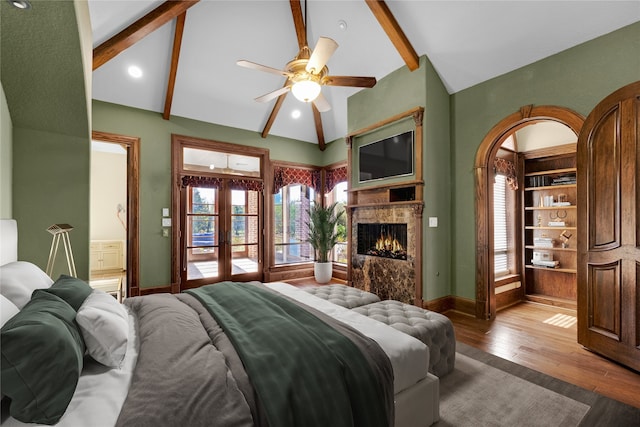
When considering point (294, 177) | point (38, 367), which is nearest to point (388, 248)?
point (294, 177)

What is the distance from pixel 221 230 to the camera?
516 centimetres

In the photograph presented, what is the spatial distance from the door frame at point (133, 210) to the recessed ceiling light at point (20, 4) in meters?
2.89

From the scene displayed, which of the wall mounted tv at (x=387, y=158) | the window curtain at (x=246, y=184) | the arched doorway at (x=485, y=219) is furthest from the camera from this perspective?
the window curtain at (x=246, y=184)

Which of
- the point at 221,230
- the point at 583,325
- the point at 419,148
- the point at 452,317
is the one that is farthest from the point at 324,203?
the point at 583,325

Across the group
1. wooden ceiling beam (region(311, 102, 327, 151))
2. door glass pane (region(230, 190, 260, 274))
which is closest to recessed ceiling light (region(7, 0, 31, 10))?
door glass pane (region(230, 190, 260, 274))

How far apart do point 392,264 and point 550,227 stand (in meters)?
2.36

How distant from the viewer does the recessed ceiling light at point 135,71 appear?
3.99 metres

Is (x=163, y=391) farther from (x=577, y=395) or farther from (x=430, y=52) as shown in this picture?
(x=430, y=52)

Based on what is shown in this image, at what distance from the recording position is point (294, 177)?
6016 millimetres

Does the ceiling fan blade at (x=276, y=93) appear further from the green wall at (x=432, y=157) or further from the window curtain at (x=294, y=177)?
the window curtain at (x=294, y=177)

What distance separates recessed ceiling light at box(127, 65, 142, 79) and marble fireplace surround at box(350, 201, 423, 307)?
12.2ft

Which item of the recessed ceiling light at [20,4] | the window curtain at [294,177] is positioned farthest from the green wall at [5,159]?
the window curtain at [294,177]

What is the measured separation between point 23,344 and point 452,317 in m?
3.87

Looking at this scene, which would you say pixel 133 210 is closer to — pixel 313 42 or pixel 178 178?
pixel 178 178
